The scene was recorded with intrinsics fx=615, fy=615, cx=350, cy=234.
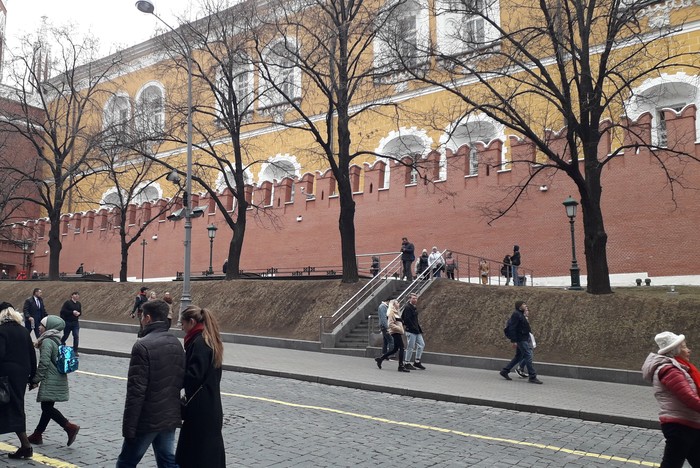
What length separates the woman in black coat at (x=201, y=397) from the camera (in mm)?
4250

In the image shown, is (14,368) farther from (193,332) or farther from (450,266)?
(450,266)

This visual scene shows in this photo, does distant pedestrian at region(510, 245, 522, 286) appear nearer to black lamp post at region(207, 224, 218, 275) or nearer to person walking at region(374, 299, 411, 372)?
person walking at region(374, 299, 411, 372)

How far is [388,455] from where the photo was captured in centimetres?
651

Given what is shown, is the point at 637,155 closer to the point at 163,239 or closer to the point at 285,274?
the point at 285,274

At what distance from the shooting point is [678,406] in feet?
16.2

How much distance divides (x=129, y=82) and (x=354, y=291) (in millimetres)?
33048

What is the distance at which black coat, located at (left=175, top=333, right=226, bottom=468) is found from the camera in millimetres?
4238

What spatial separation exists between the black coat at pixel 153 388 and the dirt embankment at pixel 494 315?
38.4 ft

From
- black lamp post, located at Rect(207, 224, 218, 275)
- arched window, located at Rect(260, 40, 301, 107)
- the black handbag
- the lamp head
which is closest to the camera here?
the black handbag

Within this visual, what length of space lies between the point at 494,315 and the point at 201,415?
533 inches

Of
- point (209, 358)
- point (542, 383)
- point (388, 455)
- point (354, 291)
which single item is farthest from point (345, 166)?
point (209, 358)

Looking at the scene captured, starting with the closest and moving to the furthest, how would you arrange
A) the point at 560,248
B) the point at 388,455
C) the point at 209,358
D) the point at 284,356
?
the point at 209,358 < the point at 388,455 < the point at 284,356 < the point at 560,248

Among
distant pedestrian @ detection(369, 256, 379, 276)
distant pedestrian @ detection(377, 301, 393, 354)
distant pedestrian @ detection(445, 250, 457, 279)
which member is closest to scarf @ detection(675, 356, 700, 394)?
distant pedestrian @ detection(377, 301, 393, 354)

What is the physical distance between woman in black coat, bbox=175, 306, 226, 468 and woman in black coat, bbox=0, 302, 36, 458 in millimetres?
2490
